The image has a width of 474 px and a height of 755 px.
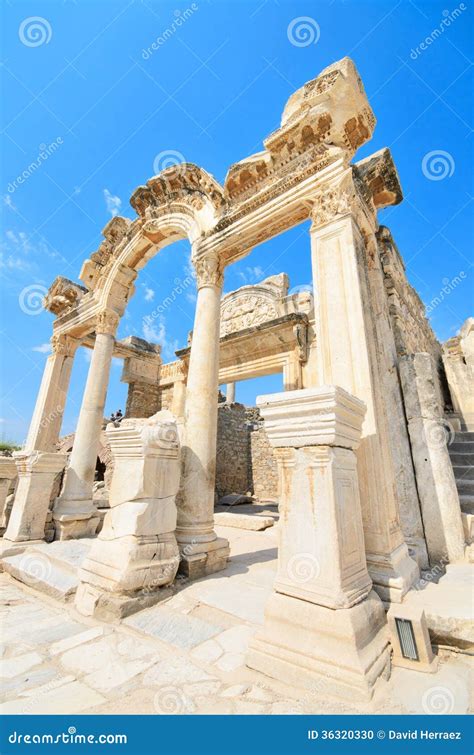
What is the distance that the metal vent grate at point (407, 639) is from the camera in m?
1.87

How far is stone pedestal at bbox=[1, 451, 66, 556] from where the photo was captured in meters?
4.88

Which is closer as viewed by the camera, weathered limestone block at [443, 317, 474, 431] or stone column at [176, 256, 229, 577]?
stone column at [176, 256, 229, 577]

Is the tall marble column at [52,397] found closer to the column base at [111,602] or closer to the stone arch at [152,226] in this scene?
the stone arch at [152,226]

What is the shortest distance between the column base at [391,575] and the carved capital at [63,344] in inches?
305

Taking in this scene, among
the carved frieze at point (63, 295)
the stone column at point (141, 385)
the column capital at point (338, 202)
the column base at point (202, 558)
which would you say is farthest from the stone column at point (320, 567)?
the stone column at point (141, 385)

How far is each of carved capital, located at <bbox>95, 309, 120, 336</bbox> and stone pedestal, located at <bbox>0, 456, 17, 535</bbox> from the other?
9.28ft

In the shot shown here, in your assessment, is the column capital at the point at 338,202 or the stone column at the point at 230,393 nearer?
the column capital at the point at 338,202

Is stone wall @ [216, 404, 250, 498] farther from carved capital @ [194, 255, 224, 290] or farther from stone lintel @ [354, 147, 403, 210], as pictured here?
stone lintel @ [354, 147, 403, 210]

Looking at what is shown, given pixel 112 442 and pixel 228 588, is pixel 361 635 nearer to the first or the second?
pixel 228 588

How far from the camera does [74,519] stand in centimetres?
532

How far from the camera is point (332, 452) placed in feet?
6.83

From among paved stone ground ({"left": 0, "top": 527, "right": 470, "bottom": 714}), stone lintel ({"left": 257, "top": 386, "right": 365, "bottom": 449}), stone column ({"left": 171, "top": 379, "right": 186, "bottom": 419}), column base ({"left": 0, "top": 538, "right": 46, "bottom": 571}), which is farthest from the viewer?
stone column ({"left": 171, "top": 379, "right": 186, "bottom": 419})

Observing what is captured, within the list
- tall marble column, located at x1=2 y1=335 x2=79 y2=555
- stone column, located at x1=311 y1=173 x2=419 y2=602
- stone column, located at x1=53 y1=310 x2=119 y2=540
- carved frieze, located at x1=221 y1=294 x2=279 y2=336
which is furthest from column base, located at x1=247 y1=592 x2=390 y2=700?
carved frieze, located at x1=221 y1=294 x2=279 y2=336

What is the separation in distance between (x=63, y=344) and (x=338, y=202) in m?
7.03
